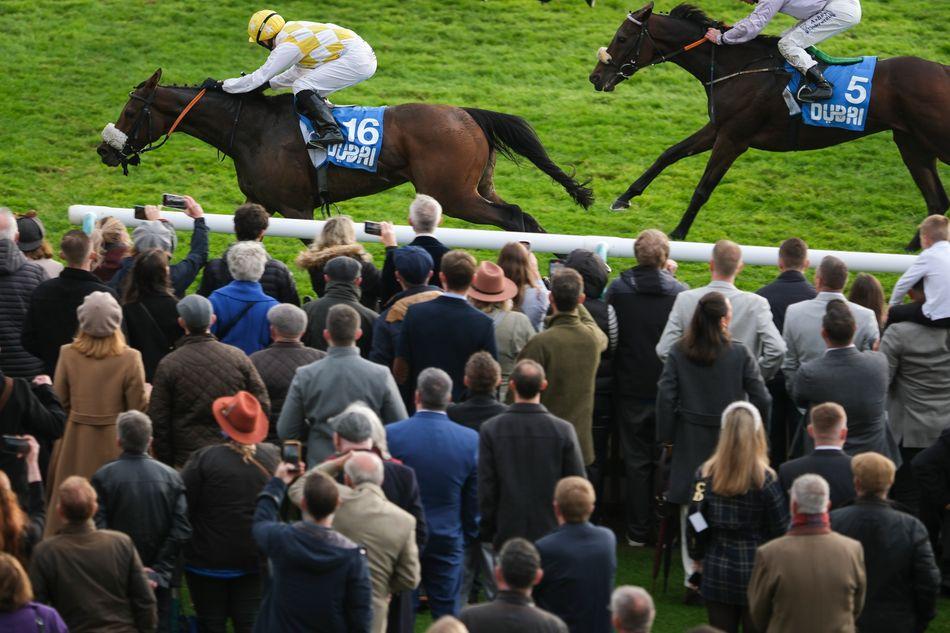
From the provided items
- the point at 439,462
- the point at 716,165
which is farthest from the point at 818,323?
the point at 716,165

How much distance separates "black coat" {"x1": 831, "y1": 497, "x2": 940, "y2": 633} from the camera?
6266 mm

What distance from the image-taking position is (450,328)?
7.43m

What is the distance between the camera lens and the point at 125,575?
19.5 ft

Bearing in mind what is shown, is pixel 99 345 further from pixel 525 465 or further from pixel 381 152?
pixel 381 152

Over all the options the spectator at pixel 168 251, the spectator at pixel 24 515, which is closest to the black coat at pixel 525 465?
the spectator at pixel 24 515

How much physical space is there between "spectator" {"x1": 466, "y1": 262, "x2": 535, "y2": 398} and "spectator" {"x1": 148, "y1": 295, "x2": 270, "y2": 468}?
1.23m

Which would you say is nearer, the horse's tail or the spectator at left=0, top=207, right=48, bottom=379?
the spectator at left=0, top=207, right=48, bottom=379

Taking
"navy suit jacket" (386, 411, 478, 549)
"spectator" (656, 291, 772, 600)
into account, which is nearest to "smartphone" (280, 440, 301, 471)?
"navy suit jacket" (386, 411, 478, 549)

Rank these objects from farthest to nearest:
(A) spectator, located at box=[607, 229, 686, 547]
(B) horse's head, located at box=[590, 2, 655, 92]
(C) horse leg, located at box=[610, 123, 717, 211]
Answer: (B) horse's head, located at box=[590, 2, 655, 92] < (C) horse leg, located at box=[610, 123, 717, 211] < (A) spectator, located at box=[607, 229, 686, 547]

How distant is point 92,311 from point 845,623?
346cm

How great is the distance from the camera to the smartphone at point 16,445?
21.7 ft

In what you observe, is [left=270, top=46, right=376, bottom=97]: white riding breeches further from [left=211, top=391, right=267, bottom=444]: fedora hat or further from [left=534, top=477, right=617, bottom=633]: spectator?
[left=534, top=477, right=617, bottom=633]: spectator

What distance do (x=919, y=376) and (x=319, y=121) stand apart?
5246 millimetres

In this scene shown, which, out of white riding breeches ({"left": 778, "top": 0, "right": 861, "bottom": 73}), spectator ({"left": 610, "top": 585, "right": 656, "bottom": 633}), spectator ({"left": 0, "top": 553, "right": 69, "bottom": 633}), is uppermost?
white riding breeches ({"left": 778, "top": 0, "right": 861, "bottom": 73})
